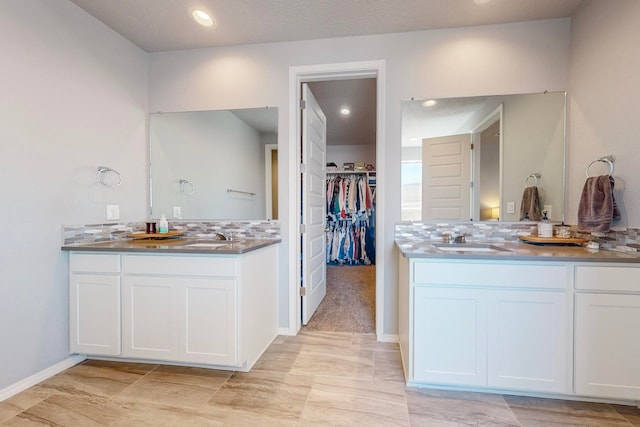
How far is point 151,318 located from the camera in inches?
68.2

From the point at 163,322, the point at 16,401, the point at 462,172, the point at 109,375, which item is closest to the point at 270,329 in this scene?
the point at 163,322

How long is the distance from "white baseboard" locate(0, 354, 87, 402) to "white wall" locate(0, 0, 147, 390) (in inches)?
1.2

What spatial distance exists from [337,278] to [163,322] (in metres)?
2.77

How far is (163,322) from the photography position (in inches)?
67.8

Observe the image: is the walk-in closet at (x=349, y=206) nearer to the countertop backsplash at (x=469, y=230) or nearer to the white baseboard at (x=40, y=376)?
the countertop backsplash at (x=469, y=230)

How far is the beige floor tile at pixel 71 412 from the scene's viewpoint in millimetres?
1344

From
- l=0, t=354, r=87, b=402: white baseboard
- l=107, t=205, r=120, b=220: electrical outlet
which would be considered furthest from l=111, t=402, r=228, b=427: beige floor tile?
l=107, t=205, r=120, b=220: electrical outlet

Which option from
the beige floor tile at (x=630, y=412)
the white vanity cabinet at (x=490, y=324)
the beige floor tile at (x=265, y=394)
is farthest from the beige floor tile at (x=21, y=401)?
the beige floor tile at (x=630, y=412)

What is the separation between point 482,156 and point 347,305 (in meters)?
1.92

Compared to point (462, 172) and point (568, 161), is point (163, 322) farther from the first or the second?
point (568, 161)

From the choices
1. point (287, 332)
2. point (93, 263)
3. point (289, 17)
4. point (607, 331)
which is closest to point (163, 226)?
point (93, 263)

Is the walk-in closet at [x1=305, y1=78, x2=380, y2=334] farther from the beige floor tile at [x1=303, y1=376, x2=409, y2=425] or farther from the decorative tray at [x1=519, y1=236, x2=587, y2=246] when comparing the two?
the decorative tray at [x1=519, y1=236, x2=587, y2=246]

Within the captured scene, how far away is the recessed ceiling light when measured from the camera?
6.27 ft

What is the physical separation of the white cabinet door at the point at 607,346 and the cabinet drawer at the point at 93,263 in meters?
2.64
